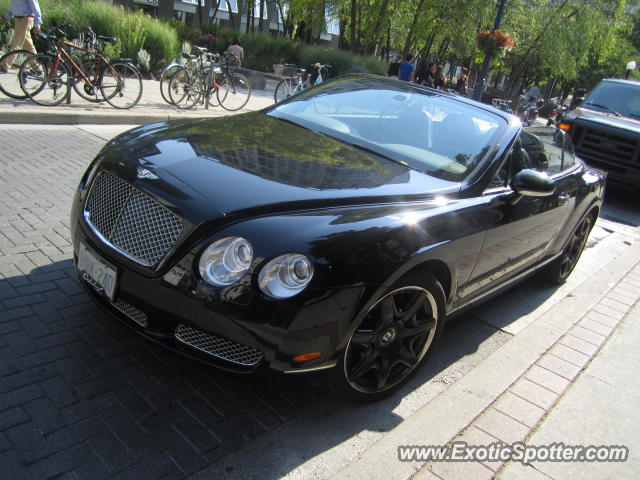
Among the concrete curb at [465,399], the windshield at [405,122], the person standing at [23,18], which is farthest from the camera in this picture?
the person standing at [23,18]

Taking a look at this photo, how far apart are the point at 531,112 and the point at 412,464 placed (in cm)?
1871

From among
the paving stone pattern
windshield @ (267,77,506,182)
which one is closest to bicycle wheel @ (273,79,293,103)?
windshield @ (267,77,506,182)

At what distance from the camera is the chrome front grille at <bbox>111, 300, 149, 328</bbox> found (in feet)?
8.52

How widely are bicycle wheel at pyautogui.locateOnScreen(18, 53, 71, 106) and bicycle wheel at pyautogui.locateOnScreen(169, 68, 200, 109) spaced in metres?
2.19

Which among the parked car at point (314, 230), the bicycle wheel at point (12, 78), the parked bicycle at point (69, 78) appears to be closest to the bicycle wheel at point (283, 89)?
the parked bicycle at point (69, 78)

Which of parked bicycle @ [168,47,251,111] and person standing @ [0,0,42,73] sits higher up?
person standing @ [0,0,42,73]

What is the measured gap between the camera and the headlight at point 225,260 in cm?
239

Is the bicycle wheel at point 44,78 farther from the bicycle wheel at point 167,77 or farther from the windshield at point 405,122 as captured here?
the windshield at point 405,122

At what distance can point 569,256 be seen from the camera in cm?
543

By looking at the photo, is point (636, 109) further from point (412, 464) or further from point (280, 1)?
point (280, 1)

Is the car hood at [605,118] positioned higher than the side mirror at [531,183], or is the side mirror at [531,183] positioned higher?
the side mirror at [531,183]

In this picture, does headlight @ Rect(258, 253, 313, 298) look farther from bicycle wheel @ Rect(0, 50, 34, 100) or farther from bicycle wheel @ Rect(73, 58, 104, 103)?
bicycle wheel @ Rect(73, 58, 104, 103)

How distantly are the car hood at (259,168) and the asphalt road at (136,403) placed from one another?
789 millimetres

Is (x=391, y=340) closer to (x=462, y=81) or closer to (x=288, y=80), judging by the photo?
(x=288, y=80)
